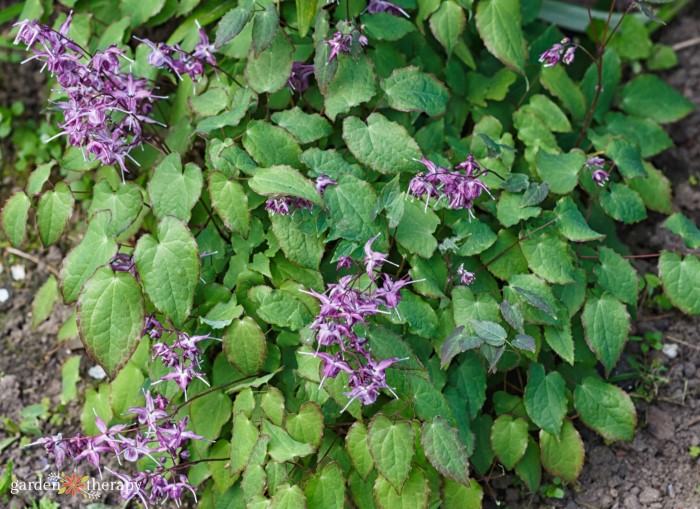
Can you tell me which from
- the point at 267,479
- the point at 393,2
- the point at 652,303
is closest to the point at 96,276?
the point at 267,479

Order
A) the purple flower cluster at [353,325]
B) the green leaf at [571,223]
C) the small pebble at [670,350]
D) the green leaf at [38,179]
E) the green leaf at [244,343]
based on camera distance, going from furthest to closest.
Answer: the small pebble at [670,350]
the green leaf at [38,179]
the green leaf at [571,223]
the green leaf at [244,343]
the purple flower cluster at [353,325]

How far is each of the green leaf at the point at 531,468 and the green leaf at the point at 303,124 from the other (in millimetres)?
1224

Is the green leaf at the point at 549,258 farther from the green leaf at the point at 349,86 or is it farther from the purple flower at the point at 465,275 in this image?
the green leaf at the point at 349,86

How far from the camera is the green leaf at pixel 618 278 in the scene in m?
2.40

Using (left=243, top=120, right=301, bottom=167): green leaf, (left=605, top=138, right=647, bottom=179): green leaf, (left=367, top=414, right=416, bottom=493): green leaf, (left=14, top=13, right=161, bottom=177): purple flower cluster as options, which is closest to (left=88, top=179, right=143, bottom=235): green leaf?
(left=14, top=13, right=161, bottom=177): purple flower cluster

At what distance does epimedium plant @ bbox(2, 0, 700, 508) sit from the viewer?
207 cm

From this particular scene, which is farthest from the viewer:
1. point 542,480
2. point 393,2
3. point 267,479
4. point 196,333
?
point 393,2

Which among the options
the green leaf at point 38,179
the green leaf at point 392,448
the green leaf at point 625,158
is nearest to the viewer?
the green leaf at point 392,448

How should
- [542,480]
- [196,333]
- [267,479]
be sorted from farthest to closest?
[542,480] < [196,333] < [267,479]

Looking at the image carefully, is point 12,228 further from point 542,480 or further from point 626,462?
point 626,462

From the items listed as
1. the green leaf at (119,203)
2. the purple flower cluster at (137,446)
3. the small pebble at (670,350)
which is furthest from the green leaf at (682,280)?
the green leaf at (119,203)

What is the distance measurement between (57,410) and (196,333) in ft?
2.69

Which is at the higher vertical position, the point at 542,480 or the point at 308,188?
the point at 308,188

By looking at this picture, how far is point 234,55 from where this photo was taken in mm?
2629
